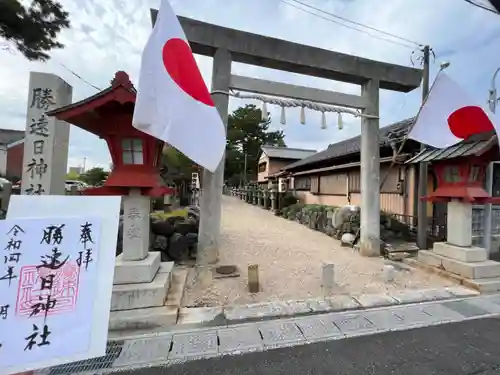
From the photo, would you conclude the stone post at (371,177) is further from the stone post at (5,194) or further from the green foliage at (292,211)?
the stone post at (5,194)

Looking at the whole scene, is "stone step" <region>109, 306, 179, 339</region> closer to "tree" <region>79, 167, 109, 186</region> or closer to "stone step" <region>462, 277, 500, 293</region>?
"stone step" <region>462, 277, 500, 293</region>

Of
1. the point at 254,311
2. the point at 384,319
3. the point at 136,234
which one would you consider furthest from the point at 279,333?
the point at 136,234

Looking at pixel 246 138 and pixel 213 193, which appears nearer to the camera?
pixel 213 193

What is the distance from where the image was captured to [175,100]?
2.81 meters

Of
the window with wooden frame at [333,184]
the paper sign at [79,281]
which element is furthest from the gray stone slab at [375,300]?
the window with wooden frame at [333,184]

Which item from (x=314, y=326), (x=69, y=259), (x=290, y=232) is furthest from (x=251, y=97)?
(x=290, y=232)

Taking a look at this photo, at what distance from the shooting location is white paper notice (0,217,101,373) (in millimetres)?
1434

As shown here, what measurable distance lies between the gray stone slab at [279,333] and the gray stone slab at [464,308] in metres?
2.14

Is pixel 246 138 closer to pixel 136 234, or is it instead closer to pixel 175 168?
pixel 175 168

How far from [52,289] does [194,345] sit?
1.94 m

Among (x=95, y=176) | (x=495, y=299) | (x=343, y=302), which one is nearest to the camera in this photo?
(x=343, y=302)

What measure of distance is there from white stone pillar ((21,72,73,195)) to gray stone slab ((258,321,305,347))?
3.34 meters

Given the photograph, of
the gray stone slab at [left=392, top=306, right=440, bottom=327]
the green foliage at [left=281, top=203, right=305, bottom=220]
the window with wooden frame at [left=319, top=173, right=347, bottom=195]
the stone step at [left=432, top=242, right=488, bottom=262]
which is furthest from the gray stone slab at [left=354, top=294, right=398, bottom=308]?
the green foliage at [left=281, top=203, right=305, bottom=220]

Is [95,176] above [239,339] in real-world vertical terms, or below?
above
